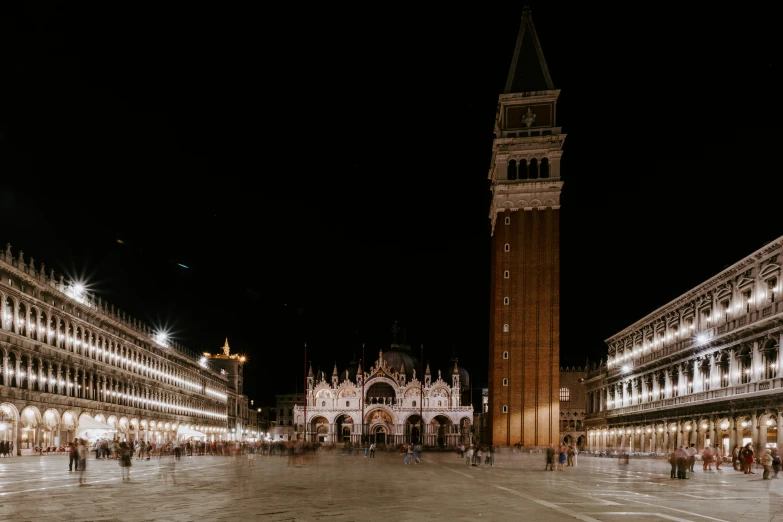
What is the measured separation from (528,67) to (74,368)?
51643mm

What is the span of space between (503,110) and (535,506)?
59.9m

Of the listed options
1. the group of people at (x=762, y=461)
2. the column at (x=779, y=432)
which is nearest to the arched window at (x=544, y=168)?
the column at (x=779, y=432)

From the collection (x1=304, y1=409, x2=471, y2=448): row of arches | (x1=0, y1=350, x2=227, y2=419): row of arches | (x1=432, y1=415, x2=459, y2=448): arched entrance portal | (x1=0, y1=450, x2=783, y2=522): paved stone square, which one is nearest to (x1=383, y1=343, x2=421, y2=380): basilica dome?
(x1=304, y1=409, x2=471, y2=448): row of arches

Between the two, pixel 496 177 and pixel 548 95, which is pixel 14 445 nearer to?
pixel 496 177

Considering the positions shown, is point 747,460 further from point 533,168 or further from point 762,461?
point 533,168

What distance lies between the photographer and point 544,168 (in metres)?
69.9

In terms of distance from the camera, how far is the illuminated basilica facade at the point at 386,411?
400 ft

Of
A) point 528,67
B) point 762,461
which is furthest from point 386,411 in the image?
point 762,461

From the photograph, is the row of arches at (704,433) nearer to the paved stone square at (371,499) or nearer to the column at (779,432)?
the column at (779,432)

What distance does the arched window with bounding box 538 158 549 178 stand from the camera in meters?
69.6

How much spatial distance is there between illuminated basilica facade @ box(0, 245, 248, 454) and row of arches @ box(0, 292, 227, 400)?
8cm

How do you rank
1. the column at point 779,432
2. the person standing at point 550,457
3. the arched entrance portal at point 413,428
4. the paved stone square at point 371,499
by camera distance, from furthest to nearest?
the arched entrance portal at point 413,428
the column at point 779,432
the person standing at point 550,457
the paved stone square at point 371,499

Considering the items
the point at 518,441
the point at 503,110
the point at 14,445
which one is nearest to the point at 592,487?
the point at 14,445

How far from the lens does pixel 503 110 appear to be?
72.2m
